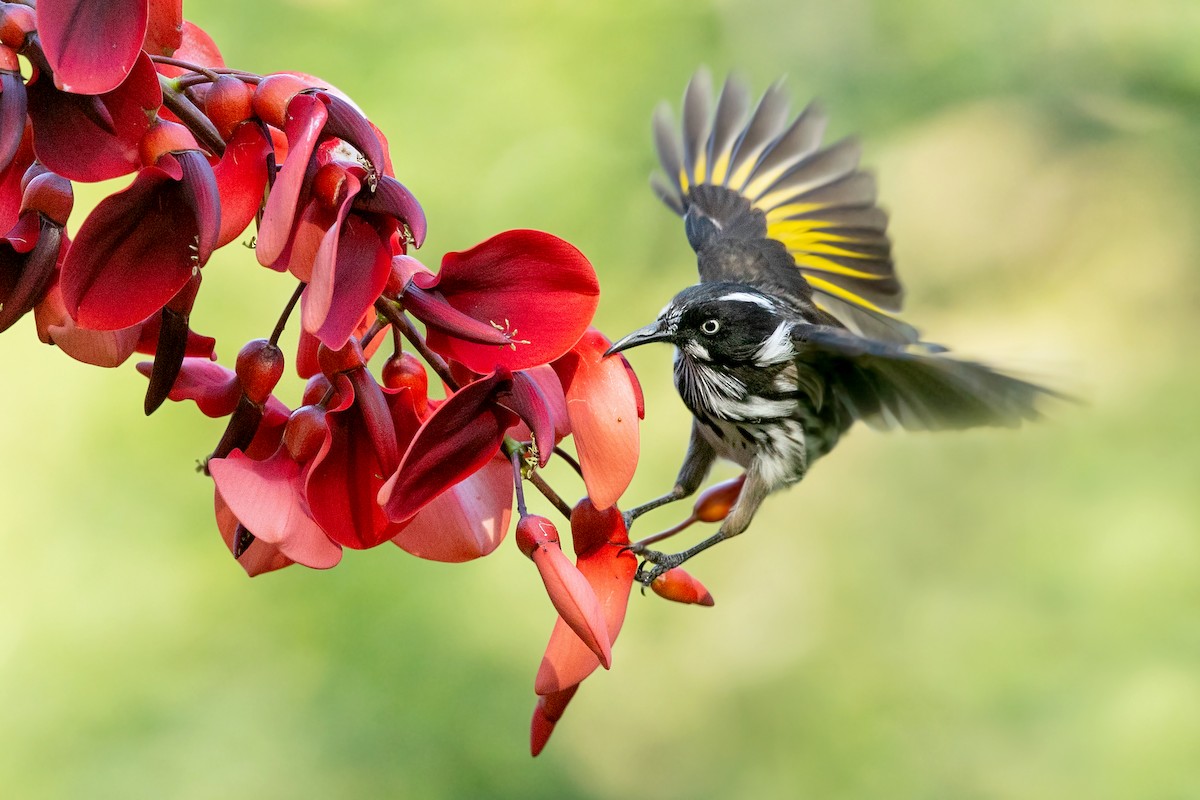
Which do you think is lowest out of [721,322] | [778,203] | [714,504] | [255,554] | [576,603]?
[255,554]

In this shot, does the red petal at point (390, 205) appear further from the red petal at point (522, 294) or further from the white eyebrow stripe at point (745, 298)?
Answer: the white eyebrow stripe at point (745, 298)

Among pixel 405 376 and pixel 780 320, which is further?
pixel 780 320

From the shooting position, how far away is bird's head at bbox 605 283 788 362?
1.38 m

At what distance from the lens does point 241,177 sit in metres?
0.59

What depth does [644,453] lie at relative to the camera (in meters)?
2.22

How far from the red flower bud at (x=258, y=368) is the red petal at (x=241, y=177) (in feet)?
0.30

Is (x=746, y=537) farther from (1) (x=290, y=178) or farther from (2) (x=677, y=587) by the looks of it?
(1) (x=290, y=178)

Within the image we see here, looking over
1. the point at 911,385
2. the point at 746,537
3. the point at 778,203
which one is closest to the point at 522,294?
the point at 911,385

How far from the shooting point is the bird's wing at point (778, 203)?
1695mm

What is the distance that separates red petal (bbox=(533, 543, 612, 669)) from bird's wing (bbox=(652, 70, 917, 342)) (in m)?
1.01

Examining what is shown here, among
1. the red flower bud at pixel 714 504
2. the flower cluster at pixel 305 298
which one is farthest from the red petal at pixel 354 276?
the red flower bud at pixel 714 504

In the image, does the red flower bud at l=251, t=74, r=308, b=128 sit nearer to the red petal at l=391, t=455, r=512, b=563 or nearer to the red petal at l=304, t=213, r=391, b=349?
the red petal at l=304, t=213, r=391, b=349

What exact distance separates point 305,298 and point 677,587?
0.36 m

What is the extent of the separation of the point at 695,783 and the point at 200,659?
903 millimetres
